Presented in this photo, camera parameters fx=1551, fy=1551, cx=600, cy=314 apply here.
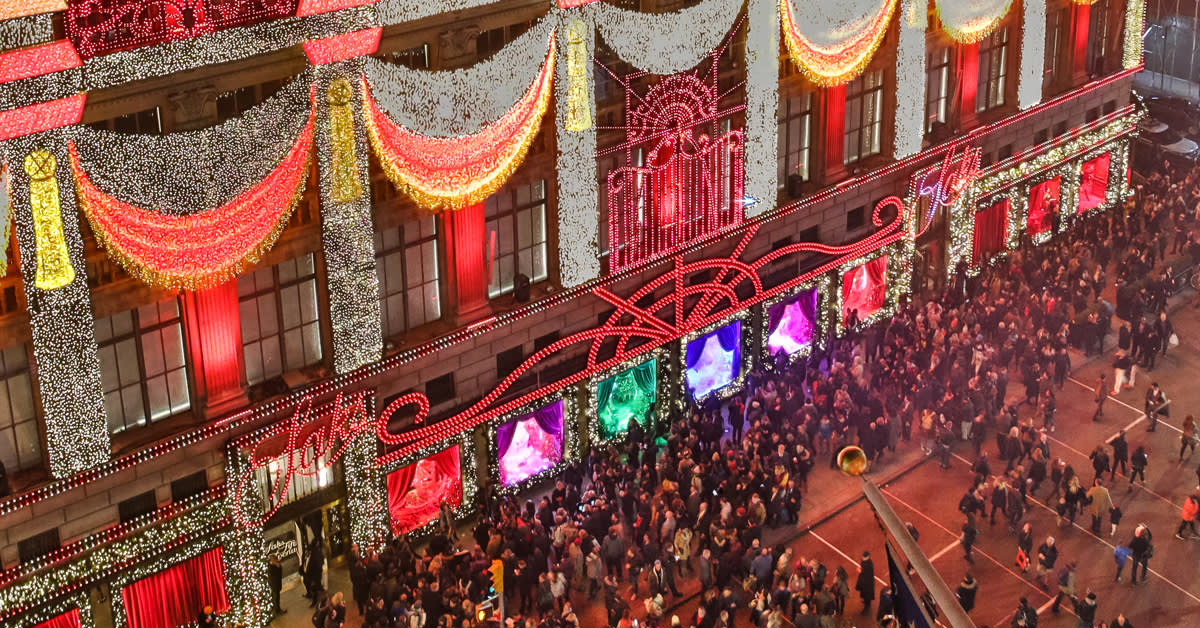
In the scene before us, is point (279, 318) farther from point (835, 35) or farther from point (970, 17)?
point (970, 17)

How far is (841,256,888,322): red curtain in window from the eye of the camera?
50.7 metres

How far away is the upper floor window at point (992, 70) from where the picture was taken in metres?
53.2

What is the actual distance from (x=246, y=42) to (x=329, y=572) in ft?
44.7

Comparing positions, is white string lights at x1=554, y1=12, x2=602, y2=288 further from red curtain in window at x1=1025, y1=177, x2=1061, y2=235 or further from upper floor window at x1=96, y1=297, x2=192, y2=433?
red curtain in window at x1=1025, y1=177, x2=1061, y2=235

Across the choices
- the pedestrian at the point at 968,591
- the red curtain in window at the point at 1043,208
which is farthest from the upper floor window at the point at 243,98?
the red curtain in window at the point at 1043,208

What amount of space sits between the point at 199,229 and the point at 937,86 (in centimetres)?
2749

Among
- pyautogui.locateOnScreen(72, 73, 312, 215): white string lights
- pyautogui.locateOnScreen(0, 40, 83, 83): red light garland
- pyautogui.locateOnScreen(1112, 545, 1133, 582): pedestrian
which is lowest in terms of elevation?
pyautogui.locateOnScreen(1112, 545, 1133, 582): pedestrian

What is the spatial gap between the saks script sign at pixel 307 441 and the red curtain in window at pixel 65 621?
4.21 metres

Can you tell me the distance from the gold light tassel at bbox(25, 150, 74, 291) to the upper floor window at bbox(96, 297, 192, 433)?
1741 millimetres

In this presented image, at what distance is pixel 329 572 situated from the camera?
3897cm

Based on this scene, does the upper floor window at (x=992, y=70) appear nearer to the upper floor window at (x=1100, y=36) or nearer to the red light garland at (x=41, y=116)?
the upper floor window at (x=1100, y=36)

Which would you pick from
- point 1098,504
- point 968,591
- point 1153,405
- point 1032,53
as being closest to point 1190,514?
point 1098,504

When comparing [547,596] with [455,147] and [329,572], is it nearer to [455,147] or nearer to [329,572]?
[329,572]

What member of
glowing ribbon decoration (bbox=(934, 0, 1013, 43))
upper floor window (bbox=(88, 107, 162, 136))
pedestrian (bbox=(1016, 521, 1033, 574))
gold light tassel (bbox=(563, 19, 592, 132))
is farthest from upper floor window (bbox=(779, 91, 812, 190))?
upper floor window (bbox=(88, 107, 162, 136))
